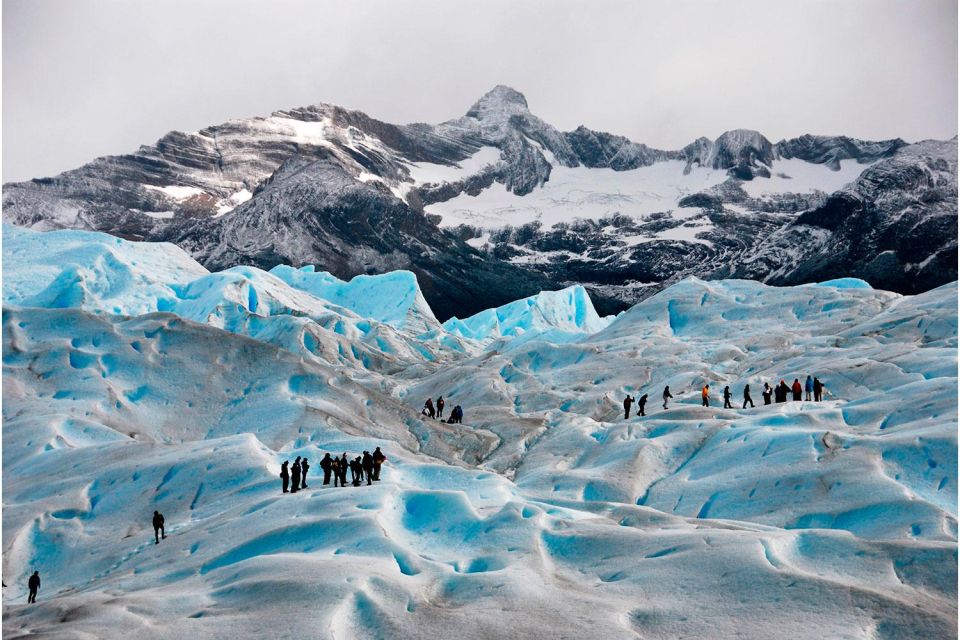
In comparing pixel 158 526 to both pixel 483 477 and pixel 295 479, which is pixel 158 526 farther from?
pixel 483 477

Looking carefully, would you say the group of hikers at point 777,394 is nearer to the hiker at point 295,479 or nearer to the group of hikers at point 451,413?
the group of hikers at point 451,413

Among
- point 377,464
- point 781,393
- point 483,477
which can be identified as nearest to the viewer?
point 377,464

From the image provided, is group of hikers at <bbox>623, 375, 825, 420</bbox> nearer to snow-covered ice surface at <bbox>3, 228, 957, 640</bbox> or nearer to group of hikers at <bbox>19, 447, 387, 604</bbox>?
snow-covered ice surface at <bbox>3, 228, 957, 640</bbox>

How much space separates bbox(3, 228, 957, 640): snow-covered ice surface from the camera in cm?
1889

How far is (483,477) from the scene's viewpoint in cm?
3288

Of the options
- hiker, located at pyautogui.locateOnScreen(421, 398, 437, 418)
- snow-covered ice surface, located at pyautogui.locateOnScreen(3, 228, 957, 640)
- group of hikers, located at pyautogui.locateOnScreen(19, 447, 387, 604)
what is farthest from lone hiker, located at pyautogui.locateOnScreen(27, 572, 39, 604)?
hiker, located at pyautogui.locateOnScreen(421, 398, 437, 418)

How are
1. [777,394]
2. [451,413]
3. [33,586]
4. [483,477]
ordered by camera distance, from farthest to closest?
[451,413] < [777,394] < [483,477] < [33,586]

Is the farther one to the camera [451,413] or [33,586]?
[451,413]

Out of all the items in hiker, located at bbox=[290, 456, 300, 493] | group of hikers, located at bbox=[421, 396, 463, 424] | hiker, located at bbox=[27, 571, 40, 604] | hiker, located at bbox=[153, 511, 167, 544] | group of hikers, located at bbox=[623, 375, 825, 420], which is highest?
group of hikers, located at bbox=[623, 375, 825, 420]

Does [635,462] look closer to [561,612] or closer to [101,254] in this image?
[561,612]

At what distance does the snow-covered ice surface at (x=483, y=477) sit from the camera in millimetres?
18891

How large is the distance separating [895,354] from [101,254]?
59476 mm

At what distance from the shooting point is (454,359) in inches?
3388

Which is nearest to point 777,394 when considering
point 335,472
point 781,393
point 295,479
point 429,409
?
point 781,393
